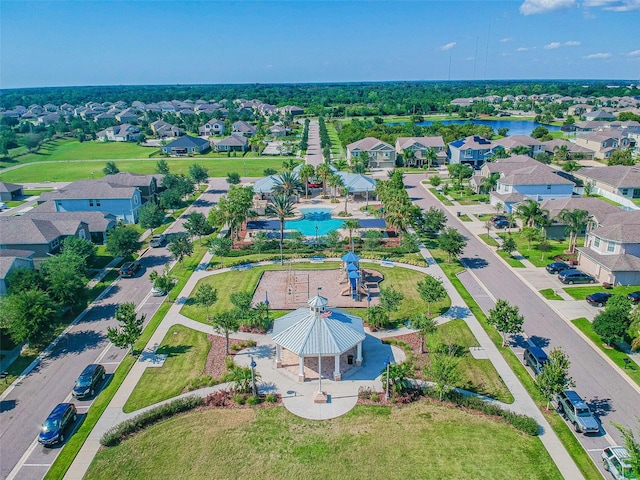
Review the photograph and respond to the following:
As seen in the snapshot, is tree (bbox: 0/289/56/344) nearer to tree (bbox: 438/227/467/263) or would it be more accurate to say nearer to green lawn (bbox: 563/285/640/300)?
tree (bbox: 438/227/467/263)

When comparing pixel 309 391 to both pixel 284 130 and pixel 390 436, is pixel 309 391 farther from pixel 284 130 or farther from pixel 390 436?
pixel 284 130

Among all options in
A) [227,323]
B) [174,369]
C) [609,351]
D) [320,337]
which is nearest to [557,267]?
[609,351]

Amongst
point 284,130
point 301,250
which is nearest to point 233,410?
point 301,250

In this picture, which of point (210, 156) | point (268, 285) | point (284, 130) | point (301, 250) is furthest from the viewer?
point (284, 130)

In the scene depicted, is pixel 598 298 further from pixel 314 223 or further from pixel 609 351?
pixel 314 223

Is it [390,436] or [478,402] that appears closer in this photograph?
[390,436]

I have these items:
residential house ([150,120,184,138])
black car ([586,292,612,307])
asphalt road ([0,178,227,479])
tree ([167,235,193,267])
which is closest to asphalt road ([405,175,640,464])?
black car ([586,292,612,307])
